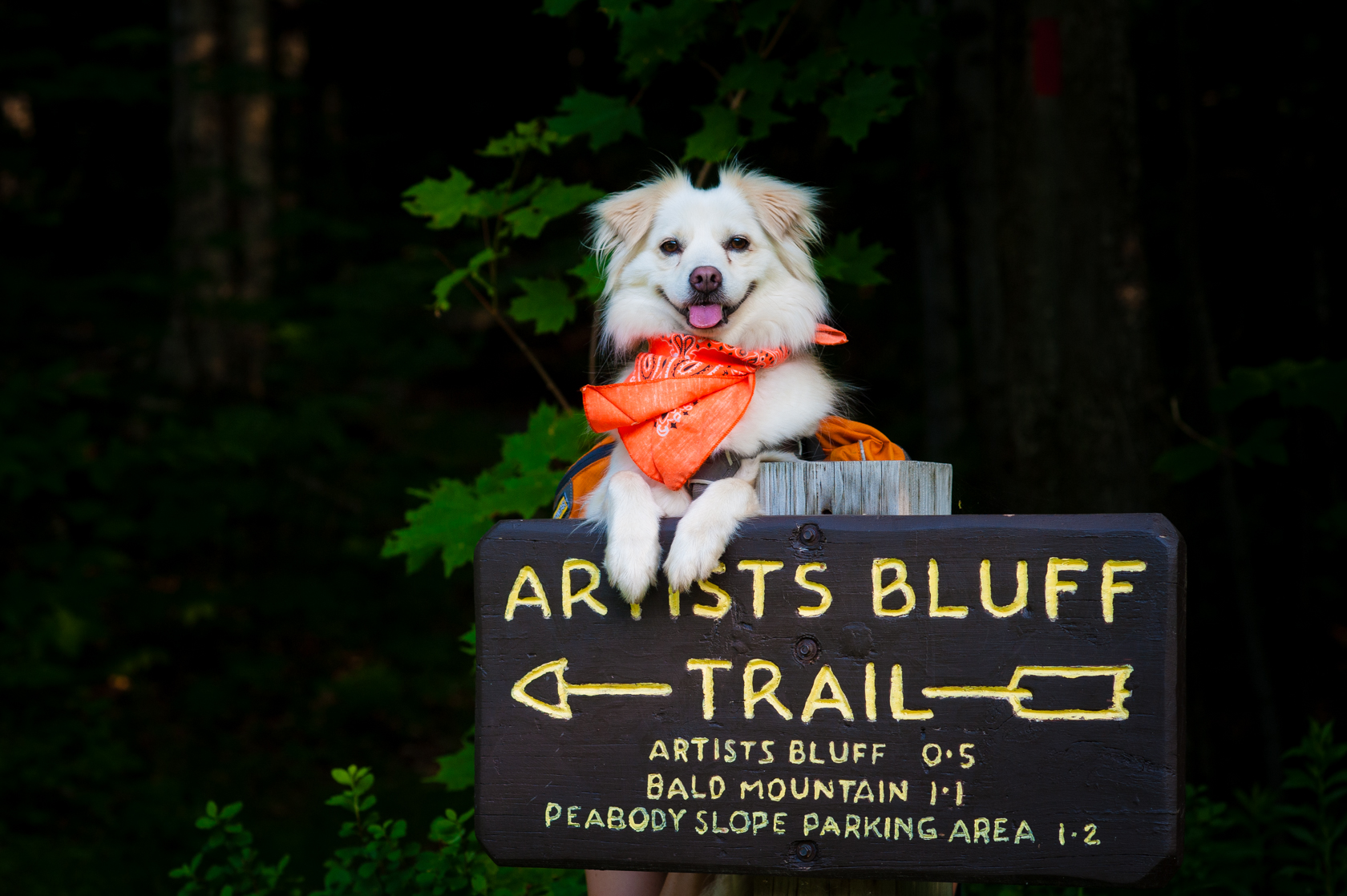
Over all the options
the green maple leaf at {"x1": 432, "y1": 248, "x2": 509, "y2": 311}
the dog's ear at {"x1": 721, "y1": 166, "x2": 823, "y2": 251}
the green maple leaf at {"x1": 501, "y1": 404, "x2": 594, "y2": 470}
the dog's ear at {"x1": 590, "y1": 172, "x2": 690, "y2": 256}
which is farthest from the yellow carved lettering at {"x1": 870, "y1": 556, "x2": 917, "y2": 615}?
the green maple leaf at {"x1": 432, "y1": 248, "x2": 509, "y2": 311}

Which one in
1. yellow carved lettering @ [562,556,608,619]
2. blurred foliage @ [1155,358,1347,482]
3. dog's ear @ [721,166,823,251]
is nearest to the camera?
yellow carved lettering @ [562,556,608,619]

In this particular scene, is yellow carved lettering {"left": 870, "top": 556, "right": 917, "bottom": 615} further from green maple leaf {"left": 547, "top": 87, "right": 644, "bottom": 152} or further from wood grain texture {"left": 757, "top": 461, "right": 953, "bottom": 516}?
green maple leaf {"left": 547, "top": 87, "right": 644, "bottom": 152}

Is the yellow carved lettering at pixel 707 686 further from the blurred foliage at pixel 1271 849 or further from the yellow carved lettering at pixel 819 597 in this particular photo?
the blurred foliage at pixel 1271 849

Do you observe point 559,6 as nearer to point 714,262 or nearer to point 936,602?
point 714,262

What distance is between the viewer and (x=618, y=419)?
1886 mm

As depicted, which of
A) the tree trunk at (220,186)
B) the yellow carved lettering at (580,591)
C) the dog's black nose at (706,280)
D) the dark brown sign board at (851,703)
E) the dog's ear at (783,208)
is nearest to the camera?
the dark brown sign board at (851,703)

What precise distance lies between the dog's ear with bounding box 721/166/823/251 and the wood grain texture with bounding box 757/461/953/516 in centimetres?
77

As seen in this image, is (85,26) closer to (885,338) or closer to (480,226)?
(885,338)

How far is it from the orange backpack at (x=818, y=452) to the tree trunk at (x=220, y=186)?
5.21 metres

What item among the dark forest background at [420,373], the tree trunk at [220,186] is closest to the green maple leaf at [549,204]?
the dark forest background at [420,373]

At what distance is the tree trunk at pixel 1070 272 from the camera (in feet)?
10.7

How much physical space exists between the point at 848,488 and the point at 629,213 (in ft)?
3.23

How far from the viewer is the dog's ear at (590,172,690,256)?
2365mm

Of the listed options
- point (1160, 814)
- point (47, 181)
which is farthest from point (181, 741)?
point (1160, 814)
